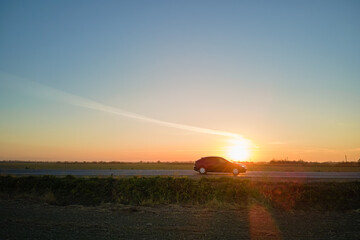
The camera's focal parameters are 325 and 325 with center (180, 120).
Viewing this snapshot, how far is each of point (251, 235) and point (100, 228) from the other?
4733 millimetres

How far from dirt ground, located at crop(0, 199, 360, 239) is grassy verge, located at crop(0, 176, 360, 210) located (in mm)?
1188

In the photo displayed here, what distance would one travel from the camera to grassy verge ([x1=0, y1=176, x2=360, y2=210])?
1545 cm

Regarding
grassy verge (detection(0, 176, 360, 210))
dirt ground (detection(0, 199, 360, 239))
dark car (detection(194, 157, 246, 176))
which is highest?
dark car (detection(194, 157, 246, 176))

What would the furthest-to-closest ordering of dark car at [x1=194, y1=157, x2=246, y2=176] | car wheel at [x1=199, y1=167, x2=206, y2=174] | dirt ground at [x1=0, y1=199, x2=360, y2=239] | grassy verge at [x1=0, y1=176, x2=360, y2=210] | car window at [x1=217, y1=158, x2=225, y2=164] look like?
1. car window at [x1=217, y1=158, x2=225, y2=164]
2. car wheel at [x1=199, y1=167, x2=206, y2=174]
3. dark car at [x1=194, y1=157, x2=246, y2=176]
4. grassy verge at [x1=0, y1=176, x2=360, y2=210]
5. dirt ground at [x1=0, y1=199, x2=360, y2=239]

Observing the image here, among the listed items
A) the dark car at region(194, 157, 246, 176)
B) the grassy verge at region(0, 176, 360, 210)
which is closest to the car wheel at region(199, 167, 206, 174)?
the dark car at region(194, 157, 246, 176)

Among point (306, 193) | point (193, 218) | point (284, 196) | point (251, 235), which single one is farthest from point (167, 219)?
Answer: point (306, 193)

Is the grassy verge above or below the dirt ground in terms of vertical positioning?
above

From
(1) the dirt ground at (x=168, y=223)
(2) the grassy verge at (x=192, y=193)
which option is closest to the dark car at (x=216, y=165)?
(2) the grassy verge at (x=192, y=193)

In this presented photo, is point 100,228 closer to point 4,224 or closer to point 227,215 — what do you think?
point 4,224

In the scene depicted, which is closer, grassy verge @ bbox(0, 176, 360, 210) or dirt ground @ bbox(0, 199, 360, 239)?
dirt ground @ bbox(0, 199, 360, 239)

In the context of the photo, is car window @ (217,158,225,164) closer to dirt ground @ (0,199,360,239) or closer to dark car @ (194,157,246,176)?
Answer: dark car @ (194,157,246,176)

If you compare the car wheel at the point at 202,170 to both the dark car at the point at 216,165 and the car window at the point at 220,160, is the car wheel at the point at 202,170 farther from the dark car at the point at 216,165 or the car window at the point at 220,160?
the car window at the point at 220,160

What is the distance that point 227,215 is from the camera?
12.7m

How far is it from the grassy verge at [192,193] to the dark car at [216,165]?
36.4 ft
